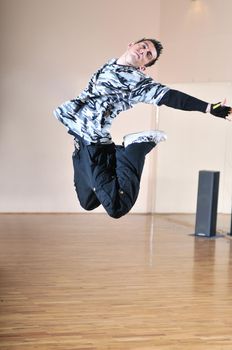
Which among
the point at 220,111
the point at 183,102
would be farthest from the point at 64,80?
the point at 220,111

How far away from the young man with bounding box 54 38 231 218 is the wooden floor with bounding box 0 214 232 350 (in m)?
1.05

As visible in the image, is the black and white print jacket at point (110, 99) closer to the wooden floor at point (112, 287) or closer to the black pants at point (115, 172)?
the black pants at point (115, 172)

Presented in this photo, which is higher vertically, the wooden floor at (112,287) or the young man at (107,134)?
the young man at (107,134)

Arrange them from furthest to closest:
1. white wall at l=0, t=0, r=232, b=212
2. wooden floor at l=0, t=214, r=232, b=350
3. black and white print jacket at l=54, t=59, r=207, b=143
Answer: white wall at l=0, t=0, r=232, b=212, wooden floor at l=0, t=214, r=232, b=350, black and white print jacket at l=54, t=59, r=207, b=143

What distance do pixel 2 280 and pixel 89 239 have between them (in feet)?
7.67

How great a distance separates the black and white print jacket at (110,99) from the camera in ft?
12.0

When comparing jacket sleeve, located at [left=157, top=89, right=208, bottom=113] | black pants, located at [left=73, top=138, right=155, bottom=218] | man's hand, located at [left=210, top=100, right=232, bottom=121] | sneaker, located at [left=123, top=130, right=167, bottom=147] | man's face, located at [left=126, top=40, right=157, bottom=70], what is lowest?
black pants, located at [left=73, top=138, right=155, bottom=218]

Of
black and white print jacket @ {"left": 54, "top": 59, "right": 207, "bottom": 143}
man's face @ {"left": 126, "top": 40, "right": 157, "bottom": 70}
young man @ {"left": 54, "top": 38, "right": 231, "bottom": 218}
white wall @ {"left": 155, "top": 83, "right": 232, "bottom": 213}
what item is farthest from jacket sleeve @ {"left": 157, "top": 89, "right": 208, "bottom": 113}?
white wall @ {"left": 155, "top": 83, "right": 232, "bottom": 213}

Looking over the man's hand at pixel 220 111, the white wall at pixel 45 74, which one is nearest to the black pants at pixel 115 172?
the man's hand at pixel 220 111

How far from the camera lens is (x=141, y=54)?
3.86 meters

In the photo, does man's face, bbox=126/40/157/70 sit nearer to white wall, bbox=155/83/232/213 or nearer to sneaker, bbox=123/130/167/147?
sneaker, bbox=123/130/167/147

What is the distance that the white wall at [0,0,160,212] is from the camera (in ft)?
31.9

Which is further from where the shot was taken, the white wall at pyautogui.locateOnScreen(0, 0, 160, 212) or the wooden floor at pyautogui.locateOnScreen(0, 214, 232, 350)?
the white wall at pyautogui.locateOnScreen(0, 0, 160, 212)

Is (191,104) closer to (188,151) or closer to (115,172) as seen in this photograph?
(115,172)
